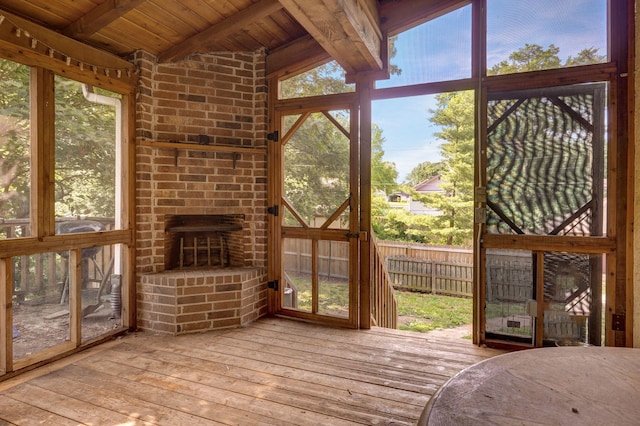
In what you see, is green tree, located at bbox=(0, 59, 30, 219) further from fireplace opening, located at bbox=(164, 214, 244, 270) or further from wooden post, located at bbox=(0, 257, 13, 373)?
fireplace opening, located at bbox=(164, 214, 244, 270)

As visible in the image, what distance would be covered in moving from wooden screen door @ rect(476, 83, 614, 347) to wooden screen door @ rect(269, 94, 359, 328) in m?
1.18

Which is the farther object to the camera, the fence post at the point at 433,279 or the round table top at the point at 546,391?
the fence post at the point at 433,279

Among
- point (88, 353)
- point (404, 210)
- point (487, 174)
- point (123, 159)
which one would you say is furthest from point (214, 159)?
point (404, 210)

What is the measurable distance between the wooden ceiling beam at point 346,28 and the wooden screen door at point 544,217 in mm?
1114

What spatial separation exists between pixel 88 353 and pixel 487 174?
357 cm

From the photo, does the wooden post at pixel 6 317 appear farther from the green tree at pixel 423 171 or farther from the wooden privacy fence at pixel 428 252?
the green tree at pixel 423 171

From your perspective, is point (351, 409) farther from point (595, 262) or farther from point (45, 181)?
point (45, 181)

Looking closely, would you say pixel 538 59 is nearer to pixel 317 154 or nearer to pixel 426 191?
pixel 317 154

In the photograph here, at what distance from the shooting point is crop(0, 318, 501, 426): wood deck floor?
2.01m

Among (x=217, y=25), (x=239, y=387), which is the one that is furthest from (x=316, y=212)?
(x=217, y=25)

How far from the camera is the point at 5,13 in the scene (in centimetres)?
238

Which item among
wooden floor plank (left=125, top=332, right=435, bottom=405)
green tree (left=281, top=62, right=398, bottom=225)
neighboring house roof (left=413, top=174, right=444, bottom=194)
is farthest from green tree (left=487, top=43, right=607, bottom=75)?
neighboring house roof (left=413, top=174, right=444, bottom=194)

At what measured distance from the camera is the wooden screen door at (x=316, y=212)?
349 cm

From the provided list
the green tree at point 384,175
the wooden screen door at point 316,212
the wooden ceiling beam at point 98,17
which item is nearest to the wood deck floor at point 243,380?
the wooden screen door at point 316,212
